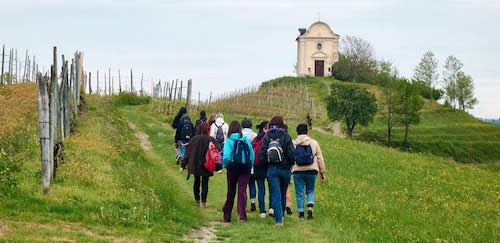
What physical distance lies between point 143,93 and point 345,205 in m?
46.6

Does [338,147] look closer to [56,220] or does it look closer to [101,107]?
[101,107]

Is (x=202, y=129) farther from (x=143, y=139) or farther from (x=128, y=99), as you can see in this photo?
(x=128, y=99)

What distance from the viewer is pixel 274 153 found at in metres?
13.5

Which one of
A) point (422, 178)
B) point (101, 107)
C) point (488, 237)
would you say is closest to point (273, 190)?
point (488, 237)

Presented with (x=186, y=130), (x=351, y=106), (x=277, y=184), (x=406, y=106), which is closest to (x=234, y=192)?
(x=277, y=184)

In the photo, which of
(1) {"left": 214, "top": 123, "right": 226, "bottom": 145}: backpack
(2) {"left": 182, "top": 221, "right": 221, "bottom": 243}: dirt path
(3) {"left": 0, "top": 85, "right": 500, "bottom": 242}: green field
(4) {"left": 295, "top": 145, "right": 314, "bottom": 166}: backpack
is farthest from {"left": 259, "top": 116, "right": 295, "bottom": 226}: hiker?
(1) {"left": 214, "top": 123, "right": 226, "bottom": 145}: backpack

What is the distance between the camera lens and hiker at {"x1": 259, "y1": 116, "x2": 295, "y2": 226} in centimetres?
1357

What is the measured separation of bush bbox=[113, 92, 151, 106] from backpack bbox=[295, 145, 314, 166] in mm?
41471

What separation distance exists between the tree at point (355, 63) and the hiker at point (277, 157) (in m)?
77.9

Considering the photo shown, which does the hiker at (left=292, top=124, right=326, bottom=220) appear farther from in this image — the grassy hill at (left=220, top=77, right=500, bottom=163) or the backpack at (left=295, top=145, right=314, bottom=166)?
the grassy hill at (left=220, top=77, right=500, bottom=163)

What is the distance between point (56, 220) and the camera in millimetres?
11312

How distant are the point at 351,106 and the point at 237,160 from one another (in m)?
49.6

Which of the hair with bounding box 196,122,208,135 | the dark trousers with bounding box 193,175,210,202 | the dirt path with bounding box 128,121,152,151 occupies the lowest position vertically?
the dark trousers with bounding box 193,175,210,202

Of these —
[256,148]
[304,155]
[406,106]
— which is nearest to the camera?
[304,155]
